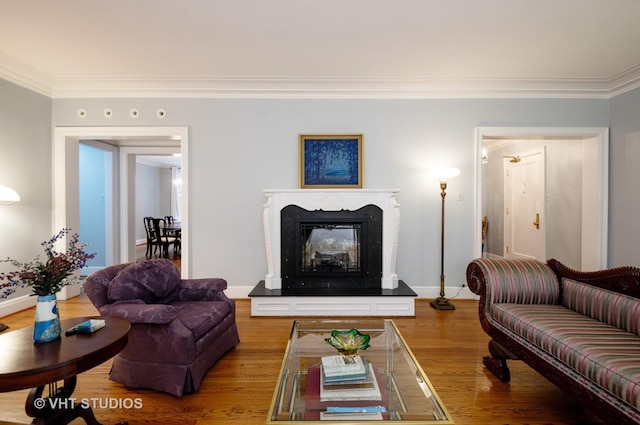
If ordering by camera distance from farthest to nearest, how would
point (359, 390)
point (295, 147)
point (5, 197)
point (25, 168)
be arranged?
1. point (295, 147)
2. point (25, 168)
3. point (5, 197)
4. point (359, 390)

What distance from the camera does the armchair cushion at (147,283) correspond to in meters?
2.06

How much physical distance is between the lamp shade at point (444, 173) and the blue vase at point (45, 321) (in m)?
3.53

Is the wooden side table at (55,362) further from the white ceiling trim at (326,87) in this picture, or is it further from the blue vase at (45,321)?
the white ceiling trim at (326,87)

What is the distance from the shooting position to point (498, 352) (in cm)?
212

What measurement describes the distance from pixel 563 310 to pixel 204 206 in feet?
12.2

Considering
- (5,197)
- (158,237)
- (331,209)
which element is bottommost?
(158,237)

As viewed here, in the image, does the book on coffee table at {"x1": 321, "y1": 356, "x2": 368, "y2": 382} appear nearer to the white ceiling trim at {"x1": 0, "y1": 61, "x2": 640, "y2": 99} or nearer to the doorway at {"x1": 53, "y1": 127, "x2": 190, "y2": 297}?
the doorway at {"x1": 53, "y1": 127, "x2": 190, "y2": 297}

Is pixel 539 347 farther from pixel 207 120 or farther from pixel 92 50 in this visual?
pixel 92 50

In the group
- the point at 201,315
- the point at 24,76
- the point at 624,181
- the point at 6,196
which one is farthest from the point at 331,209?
the point at 24,76

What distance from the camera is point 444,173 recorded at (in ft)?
11.7

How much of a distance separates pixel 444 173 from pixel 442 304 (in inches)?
61.0

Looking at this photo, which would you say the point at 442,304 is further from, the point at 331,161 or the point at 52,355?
the point at 52,355

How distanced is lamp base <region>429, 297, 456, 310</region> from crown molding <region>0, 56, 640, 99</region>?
253 centimetres

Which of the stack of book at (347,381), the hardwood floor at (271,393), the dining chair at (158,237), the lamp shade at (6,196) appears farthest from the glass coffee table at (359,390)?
the dining chair at (158,237)
